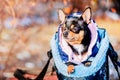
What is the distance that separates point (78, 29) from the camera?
2.72 meters

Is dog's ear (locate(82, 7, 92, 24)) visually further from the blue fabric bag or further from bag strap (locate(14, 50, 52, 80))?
bag strap (locate(14, 50, 52, 80))

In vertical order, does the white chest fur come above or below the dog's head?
below

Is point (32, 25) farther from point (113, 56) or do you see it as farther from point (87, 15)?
point (113, 56)

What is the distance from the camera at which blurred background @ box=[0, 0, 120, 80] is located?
9.16ft

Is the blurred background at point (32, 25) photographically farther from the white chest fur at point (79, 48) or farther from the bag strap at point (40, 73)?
the white chest fur at point (79, 48)

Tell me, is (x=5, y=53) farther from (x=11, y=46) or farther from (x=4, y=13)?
(x=4, y=13)

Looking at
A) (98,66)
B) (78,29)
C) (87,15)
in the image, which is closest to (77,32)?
(78,29)

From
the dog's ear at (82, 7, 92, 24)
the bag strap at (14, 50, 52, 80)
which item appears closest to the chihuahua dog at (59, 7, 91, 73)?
the dog's ear at (82, 7, 92, 24)

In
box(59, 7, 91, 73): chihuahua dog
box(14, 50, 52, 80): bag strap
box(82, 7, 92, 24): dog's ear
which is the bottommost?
box(14, 50, 52, 80): bag strap

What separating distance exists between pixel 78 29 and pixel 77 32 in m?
0.02

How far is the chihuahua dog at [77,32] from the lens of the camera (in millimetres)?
2730

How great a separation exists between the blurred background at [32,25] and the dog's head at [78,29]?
63mm

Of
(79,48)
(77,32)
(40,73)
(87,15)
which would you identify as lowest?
(40,73)

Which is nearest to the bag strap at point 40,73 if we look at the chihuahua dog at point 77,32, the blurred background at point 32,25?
the blurred background at point 32,25
